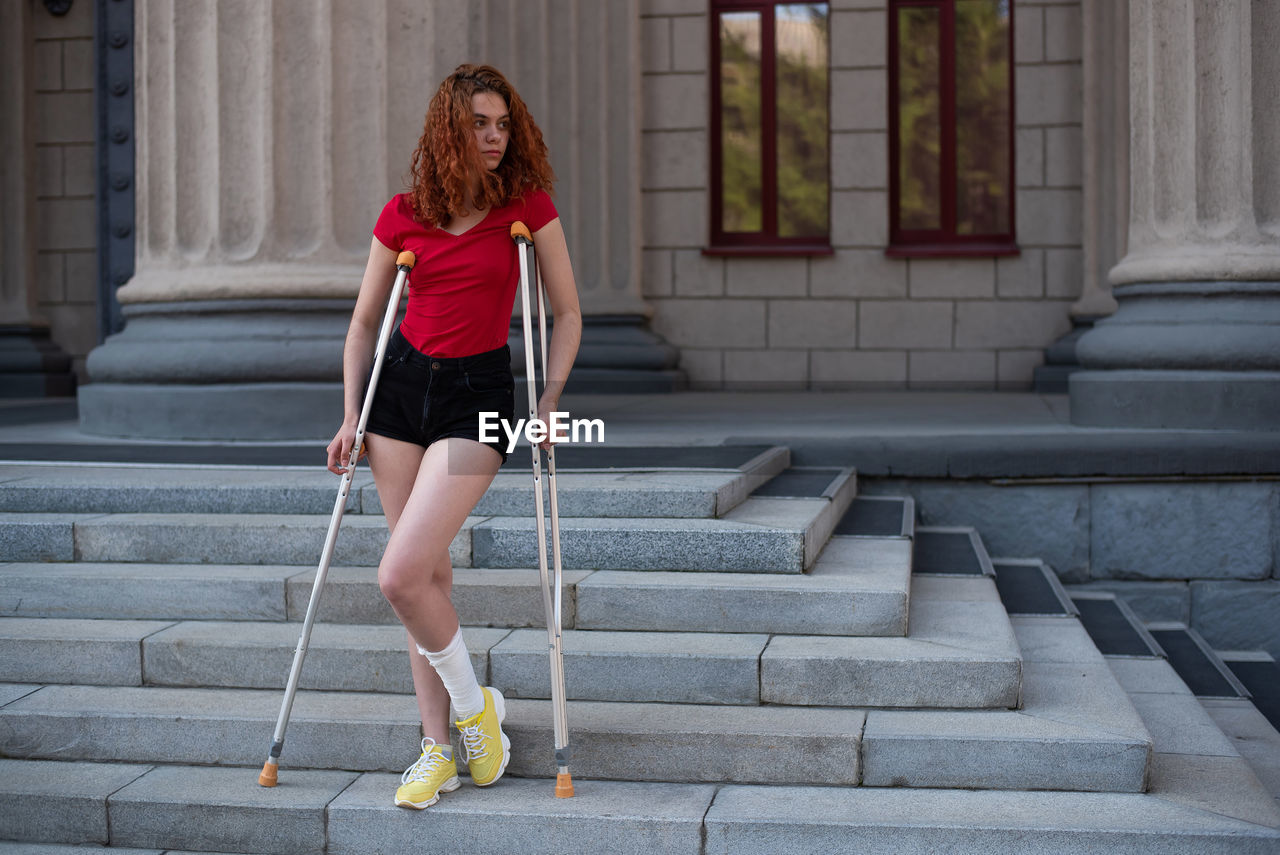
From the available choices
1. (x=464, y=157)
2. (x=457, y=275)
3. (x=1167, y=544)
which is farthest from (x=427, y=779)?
(x=1167, y=544)

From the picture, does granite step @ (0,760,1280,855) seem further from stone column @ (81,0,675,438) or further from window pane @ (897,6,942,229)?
window pane @ (897,6,942,229)

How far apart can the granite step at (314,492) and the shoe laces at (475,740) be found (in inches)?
63.4

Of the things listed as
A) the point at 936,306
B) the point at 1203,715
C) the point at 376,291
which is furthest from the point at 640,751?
the point at 936,306

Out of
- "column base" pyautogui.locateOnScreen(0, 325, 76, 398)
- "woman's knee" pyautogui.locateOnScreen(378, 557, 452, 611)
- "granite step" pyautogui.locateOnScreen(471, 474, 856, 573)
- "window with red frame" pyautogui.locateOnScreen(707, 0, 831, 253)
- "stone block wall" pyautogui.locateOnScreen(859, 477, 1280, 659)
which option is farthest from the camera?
"window with red frame" pyautogui.locateOnScreen(707, 0, 831, 253)

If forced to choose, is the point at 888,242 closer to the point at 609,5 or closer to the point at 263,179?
the point at 609,5

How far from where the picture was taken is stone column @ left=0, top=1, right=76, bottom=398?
11992 millimetres

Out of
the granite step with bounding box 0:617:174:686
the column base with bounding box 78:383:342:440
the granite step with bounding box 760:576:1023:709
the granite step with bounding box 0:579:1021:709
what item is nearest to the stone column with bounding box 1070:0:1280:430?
the granite step with bounding box 0:579:1021:709

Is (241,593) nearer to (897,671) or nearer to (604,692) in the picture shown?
(604,692)

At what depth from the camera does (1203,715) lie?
4.46 m

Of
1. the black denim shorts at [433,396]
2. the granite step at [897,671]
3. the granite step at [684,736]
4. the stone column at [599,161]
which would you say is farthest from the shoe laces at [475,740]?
the stone column at [599,161]

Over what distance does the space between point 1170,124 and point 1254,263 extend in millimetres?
888

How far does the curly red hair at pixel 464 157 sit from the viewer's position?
3.52 metres

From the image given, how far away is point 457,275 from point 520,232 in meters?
0.21

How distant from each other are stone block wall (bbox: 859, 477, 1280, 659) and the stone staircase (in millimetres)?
1011
